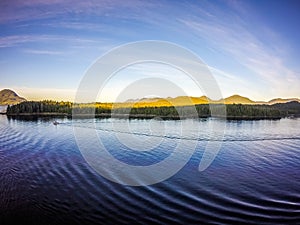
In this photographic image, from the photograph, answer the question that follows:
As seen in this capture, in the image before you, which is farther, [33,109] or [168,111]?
[33,109]

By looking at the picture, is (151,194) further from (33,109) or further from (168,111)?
(33,109)

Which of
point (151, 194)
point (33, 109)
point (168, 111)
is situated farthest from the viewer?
point (33, 109)

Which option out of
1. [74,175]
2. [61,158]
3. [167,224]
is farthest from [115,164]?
[167,224]

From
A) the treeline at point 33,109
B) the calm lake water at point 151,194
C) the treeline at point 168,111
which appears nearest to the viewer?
the calm lake water at point 151,194

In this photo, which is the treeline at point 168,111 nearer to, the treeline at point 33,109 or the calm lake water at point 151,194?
the treeline at point 33,109

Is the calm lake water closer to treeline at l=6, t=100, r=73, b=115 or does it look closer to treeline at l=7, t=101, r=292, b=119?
treeline at l=7, t=101, r=292, b=119

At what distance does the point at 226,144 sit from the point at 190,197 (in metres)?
18.5

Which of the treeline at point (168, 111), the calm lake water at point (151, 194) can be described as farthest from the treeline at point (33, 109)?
the calm lake water at point (151, 194)

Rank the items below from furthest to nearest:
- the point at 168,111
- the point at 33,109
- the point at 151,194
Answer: the point at 33,109
the point at 168,111
the point at 151,194

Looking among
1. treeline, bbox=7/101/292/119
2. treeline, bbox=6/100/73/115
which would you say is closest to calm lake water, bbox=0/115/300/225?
treeline, bbox=7/101/292/119

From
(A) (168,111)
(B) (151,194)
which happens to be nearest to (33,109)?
(A) (168,111)

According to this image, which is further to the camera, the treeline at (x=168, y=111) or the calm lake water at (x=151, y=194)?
the treeline at (x=168, y=111)

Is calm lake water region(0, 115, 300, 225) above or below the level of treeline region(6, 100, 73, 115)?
below

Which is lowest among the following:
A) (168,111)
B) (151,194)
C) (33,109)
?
(151,194)
